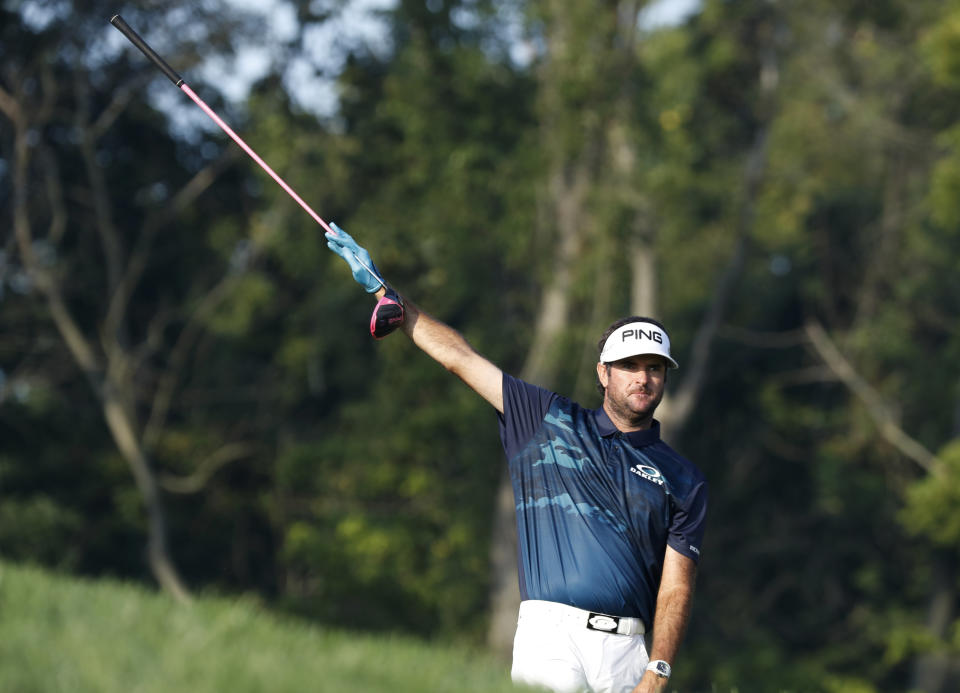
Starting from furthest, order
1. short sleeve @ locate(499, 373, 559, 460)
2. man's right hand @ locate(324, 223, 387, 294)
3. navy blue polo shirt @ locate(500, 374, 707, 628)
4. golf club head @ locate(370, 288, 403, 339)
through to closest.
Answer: man's right hand @ locate(324, 223, 387, 294) → golf club head @ locate(370, 288, 403, 339) → short sleeve @ locate(499, 373, 559, 460) → navy blue polo shirt @ locate(500, 374, 707, 628)

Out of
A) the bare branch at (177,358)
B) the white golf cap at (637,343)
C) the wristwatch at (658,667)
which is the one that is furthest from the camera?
the bare branch at (177,358)

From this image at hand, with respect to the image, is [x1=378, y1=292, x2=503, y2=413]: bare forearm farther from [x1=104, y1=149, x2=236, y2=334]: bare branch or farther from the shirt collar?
[x1=104, y1=149, x2=236, y2=334]: bare branch

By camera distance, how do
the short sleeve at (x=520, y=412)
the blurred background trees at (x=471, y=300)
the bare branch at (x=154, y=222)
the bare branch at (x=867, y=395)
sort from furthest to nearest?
the bare branch at (x=154, y=222), the bare branch at (x=867, y=395), the blurred background trees at (x=471, y=300), the short sleeve at (x=520, y=412)

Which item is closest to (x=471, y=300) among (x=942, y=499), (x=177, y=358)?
(x=177, y=358)

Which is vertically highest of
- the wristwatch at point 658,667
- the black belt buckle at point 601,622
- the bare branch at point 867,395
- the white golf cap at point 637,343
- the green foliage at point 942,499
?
the bare branch at point 867,395

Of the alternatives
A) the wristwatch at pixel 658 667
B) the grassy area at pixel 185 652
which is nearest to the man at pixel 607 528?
the wristwatch at pixel 658 667

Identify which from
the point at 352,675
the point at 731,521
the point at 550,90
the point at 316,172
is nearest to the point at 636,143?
the point at 550,90

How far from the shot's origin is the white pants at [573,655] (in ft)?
18.3

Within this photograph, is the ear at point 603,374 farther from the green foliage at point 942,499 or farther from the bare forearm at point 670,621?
the green foliage at point 942,499

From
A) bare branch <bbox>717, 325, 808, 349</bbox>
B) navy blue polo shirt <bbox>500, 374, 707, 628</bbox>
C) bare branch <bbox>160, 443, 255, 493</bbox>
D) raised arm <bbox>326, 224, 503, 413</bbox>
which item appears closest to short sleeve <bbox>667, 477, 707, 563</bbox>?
navy blue polo shirt <bbox>500, 374, 707, 628</bbox>

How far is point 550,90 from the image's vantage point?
25719mm

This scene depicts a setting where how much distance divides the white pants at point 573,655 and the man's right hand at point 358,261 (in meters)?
1.90

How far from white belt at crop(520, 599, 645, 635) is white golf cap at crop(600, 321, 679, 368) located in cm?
106

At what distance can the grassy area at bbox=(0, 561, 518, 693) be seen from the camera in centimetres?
373
